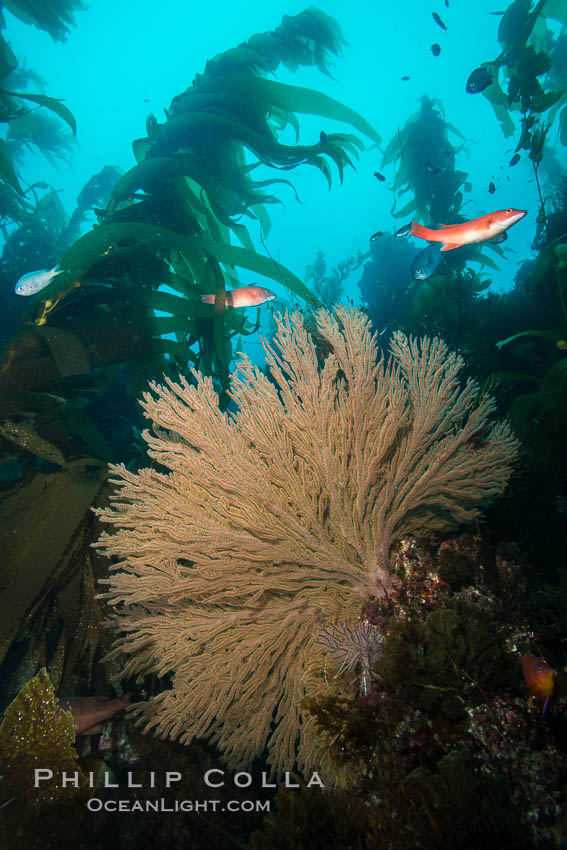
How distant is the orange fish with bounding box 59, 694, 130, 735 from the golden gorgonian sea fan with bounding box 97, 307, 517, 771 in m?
0.62

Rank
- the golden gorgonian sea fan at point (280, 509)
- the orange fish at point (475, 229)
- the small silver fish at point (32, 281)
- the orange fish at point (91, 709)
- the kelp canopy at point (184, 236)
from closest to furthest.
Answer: the golden gorgonian sea fan at point (280, 509)
the orange fish at point (91, 709)
the orange fish at point (475, 229)
the kelp canopy at point (184, 236)
the small silver fish at point (32, 281)

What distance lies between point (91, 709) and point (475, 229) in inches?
202

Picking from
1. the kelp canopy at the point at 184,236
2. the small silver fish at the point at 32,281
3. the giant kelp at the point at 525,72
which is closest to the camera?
the kelp canopy at the point at 184,236

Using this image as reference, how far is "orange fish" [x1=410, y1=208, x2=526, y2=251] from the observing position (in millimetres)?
3215

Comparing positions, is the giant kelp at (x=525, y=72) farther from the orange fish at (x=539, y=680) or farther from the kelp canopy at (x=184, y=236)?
the orange fish at (x=539, y=680)

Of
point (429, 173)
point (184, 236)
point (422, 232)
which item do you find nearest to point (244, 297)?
point (184, 236)

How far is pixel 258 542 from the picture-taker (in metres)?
2.13

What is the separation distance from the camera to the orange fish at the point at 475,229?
3.21m

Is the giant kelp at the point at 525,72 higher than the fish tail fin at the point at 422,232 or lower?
higher

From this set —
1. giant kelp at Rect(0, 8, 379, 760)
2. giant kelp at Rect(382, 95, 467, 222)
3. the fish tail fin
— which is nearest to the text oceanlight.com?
giant kelp at Rect(0, 8, 379, 760)

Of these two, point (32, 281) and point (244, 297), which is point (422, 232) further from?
point (32, 281)

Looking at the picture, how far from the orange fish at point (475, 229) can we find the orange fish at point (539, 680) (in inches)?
123

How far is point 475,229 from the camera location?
331 centimetres

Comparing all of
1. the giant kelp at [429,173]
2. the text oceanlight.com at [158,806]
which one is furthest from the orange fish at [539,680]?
the giant kelp at [429,173]
